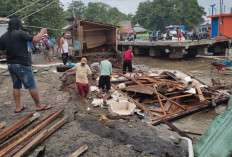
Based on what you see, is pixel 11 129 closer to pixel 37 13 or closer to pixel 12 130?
pixel 12 130

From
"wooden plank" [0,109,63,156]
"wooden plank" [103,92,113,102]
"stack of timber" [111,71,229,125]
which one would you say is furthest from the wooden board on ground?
"stack of timber" [111,71,229,125]

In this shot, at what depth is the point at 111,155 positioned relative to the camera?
301cm

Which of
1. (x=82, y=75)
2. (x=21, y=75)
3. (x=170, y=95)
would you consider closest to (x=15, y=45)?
(x=21, y=75)

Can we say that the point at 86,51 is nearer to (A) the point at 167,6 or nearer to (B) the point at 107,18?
(A) the point at 167,6

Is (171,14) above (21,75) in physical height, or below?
above

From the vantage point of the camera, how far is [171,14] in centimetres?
5275

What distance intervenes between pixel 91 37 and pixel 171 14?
4312cm

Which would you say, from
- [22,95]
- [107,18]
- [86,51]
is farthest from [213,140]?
[107,18]

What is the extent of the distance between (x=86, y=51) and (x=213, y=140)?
14296 mm

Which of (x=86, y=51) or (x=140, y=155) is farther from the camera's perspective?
(x=86, y=51)

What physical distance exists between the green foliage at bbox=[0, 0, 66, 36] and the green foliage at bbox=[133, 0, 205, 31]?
3487 cm

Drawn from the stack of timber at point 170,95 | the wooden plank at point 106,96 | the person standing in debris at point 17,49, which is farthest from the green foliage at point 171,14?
the person standing in debris at point 17,49

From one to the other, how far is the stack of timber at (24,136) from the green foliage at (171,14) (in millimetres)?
53518

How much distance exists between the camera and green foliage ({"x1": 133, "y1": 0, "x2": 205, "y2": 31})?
51.9 metres
